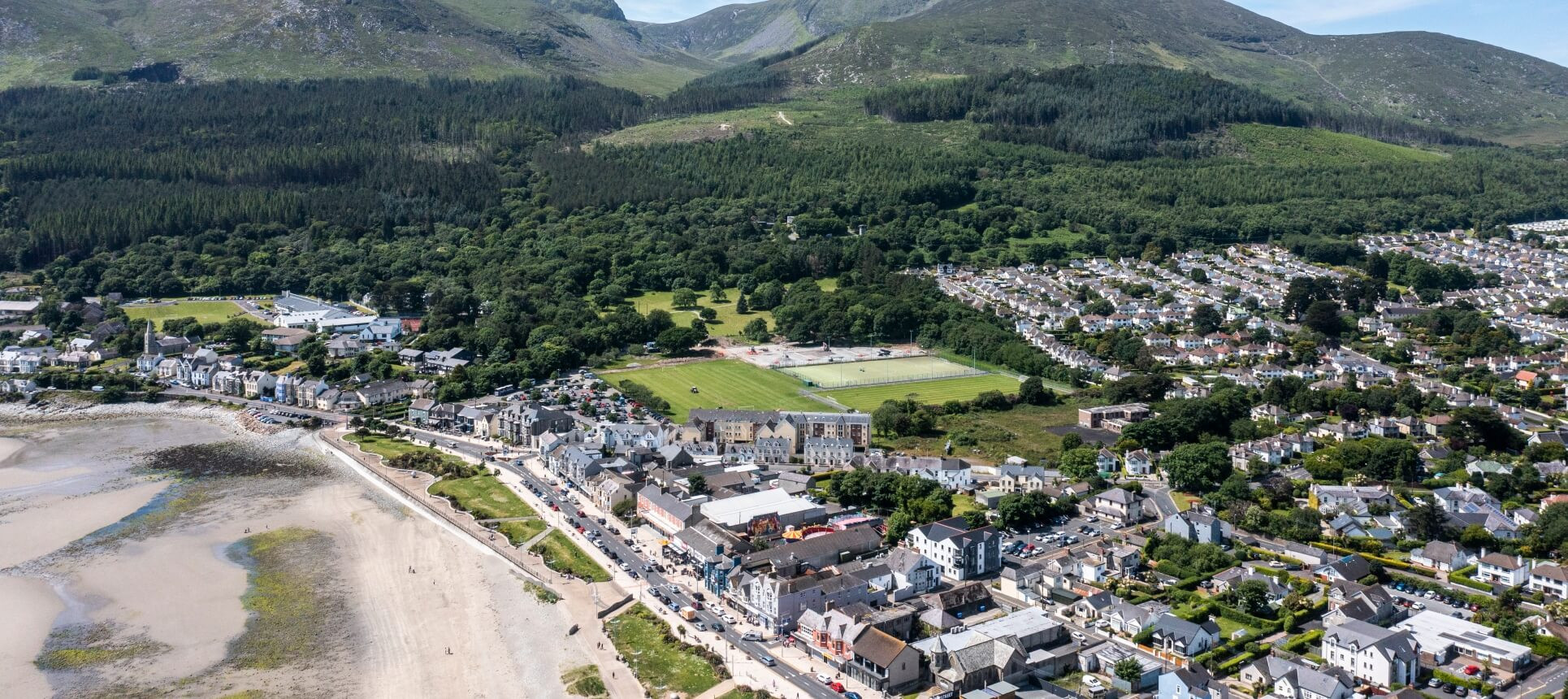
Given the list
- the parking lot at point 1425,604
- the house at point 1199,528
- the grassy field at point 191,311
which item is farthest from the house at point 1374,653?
the grassy field at point 191,311

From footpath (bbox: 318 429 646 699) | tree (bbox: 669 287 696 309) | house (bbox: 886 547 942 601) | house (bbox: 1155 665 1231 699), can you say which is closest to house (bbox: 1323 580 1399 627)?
house (bbox: 1155 665 1231 699)

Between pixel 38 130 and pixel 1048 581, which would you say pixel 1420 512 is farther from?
pixel 38 130

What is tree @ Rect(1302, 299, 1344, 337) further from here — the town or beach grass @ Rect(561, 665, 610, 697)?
beach grass @ Rect(561, 665, 610, 697)

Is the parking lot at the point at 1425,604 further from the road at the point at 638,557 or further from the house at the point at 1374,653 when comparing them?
the road at the point at 638,557

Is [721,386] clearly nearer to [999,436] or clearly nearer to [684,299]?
[999,436]

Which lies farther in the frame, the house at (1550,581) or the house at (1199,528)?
the house at (1199,528)

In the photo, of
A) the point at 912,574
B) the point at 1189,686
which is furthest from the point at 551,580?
the point at 1189,686
